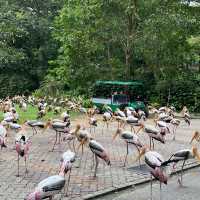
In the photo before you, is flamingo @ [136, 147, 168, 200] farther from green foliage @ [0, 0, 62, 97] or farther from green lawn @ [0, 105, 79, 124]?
green foliage @ [0, 0, 62, 97]

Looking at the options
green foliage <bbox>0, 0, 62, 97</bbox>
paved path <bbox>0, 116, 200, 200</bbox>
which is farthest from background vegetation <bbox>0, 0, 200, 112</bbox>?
paved path <bbox>0, 116, 200, 200</bbox>

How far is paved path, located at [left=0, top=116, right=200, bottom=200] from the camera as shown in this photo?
26.7ft

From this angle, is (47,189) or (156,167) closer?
(47,189)

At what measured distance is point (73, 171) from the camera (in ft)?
31.3

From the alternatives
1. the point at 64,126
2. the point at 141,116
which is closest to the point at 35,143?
the point at 64,126

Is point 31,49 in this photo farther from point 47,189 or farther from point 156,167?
point 47,189

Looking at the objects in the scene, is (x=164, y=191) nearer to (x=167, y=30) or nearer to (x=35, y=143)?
(x=35, y=143)

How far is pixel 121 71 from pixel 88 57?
227 centimetres

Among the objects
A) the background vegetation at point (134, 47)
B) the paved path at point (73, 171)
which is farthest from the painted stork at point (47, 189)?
the background vegetation at point (134, 47)

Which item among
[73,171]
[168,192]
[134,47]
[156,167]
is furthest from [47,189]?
[134,47]

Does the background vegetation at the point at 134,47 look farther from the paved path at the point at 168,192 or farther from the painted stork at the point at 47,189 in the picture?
the painted stork at the point at 47,189

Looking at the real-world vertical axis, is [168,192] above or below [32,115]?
above

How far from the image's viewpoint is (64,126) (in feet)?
38.7

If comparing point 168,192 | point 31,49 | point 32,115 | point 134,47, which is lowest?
point 32,115
